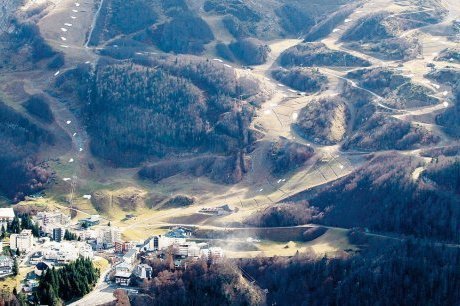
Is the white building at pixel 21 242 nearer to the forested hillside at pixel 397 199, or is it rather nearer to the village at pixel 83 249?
the village at pixel 83 249

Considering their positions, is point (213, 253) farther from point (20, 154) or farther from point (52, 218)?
point (20, 154)

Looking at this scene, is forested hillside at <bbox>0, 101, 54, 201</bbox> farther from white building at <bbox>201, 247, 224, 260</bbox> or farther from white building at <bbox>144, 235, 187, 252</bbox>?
white building at <bbox>201, 247, 224, 260</bbox>

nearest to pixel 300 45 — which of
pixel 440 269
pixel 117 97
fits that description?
pixel 117 97

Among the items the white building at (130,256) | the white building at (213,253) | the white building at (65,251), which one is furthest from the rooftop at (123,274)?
the white building at (213,253)

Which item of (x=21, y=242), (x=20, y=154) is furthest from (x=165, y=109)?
(x=21, y=242)

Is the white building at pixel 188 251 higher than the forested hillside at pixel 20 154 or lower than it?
lower

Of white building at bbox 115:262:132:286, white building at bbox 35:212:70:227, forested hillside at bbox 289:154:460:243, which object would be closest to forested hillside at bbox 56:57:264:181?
white building at bbox 35:212:70:227

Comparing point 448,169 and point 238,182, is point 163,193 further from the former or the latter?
point 448,169

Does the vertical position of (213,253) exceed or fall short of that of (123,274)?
it exceeds it
